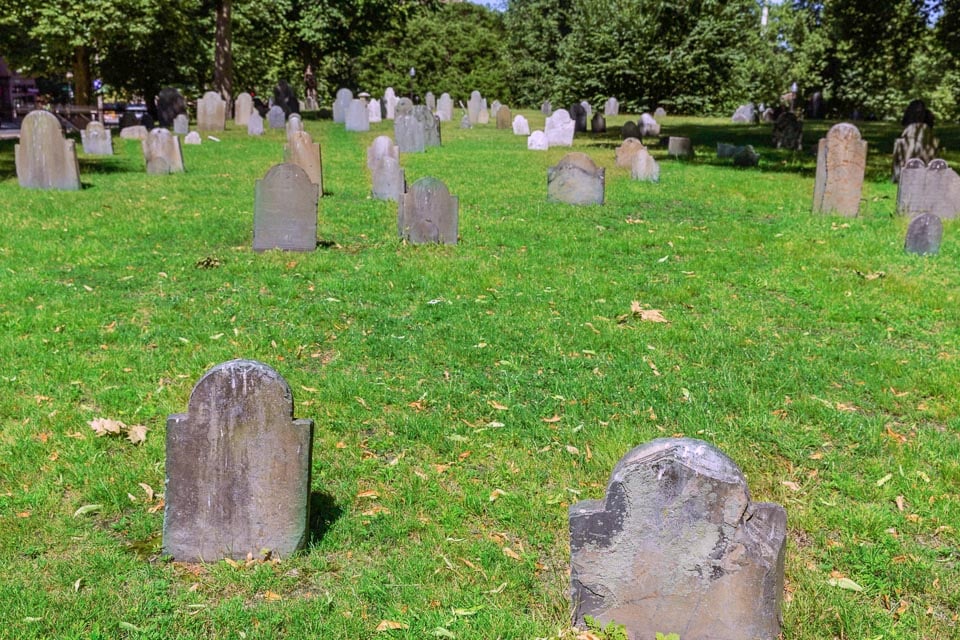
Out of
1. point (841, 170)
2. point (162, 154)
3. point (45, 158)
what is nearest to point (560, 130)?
point (162, 154)

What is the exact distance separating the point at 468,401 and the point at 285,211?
5212 millimetres

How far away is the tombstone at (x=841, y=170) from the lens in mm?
12578

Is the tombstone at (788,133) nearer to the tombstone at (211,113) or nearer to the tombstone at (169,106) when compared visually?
the tombstone at (211,113)

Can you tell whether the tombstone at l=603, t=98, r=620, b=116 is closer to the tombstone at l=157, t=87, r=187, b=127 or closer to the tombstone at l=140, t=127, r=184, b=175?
the tombstone at l=157, t=87, r=187, b=127

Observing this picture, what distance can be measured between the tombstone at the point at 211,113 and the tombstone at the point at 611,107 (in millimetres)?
17254

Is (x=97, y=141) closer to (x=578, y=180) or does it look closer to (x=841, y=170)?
(x=578, y=180)

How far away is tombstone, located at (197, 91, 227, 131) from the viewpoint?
28969 mm

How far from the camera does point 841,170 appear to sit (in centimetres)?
1277

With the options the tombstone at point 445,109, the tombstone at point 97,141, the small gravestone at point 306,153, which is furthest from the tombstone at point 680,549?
the tombstone at point 445,109

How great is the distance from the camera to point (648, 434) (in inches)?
203

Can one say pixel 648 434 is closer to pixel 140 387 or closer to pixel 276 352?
pixel 276 352

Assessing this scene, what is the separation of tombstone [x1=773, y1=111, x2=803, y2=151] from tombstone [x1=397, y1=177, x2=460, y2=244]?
1621 cm

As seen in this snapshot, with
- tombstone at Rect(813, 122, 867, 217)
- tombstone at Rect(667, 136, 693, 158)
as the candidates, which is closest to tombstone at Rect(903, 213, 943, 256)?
tombstone at Rect(813, 122, 867, 217)

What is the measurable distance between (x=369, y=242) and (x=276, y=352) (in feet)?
14.1
